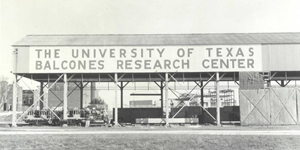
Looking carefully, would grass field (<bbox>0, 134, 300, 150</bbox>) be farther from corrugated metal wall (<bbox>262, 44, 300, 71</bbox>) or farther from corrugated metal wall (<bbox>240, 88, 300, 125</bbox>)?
corrugated metal wall (<bbox>262, 44, 300, 71</bbox>)

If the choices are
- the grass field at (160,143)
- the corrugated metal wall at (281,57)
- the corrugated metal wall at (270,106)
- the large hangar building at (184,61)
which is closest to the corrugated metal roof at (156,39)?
the large hangar building at (184,61)

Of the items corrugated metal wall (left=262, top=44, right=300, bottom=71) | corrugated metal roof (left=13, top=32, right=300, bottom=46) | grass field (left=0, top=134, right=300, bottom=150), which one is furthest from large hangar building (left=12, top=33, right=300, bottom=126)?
grass field (left=0, top=134, right=300, bottom=150)

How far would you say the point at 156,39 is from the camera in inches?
1580

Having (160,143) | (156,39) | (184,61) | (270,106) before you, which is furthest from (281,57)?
(160,143)

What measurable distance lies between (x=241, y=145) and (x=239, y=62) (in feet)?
60.6

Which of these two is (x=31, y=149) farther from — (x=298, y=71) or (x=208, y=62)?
(x=298, y=71)

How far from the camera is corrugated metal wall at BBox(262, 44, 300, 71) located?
122 ft

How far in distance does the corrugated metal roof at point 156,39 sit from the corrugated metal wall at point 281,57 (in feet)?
2.10

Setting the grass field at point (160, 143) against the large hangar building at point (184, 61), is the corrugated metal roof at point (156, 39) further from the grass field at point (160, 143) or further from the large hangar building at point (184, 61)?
the grass field at point (160, 143)

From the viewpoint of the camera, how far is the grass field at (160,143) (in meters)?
20.0

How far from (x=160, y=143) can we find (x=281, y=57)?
23.0 meters

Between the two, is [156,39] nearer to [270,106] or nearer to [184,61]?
[184,61]

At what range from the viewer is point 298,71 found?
37.7 metres

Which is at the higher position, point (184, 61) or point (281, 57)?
point (281, 57)
